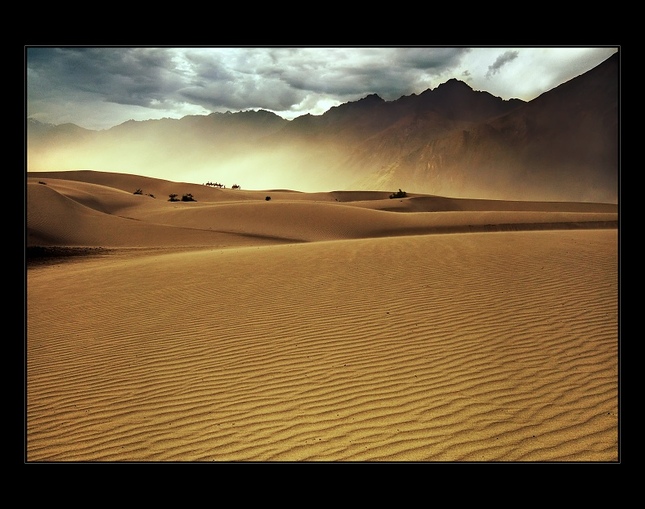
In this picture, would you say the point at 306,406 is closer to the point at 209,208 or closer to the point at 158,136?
the point at 209,208

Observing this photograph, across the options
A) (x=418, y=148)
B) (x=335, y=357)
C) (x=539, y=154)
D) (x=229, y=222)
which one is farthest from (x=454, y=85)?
(x=335, y=357)

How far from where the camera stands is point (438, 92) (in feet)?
524

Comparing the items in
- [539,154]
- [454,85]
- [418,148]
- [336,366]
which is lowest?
[336,366]

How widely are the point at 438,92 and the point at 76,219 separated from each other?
15295 cm

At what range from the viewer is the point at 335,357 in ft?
19.5

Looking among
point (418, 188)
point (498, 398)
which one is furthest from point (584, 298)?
point (418, 188)

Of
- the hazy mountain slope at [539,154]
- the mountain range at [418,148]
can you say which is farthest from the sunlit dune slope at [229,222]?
the hazy mountain slope at [539,154]

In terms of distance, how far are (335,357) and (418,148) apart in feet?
396

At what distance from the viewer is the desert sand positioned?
4.22 metres

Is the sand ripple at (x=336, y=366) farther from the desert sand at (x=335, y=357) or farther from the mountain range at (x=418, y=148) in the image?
the mountain range at (x=418, y=148)

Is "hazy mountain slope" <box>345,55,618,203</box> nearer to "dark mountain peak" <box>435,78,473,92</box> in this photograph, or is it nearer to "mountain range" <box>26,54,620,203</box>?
"mountain range" <box>26,54,620,203</box>

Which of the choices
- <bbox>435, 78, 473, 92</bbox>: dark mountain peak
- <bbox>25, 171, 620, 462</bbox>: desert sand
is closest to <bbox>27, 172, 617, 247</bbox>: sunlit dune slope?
<bbox>25, 171, 620, 462</bbox>: desert sand

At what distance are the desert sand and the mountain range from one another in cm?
3185

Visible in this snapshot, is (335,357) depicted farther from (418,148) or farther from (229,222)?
(418,148)
